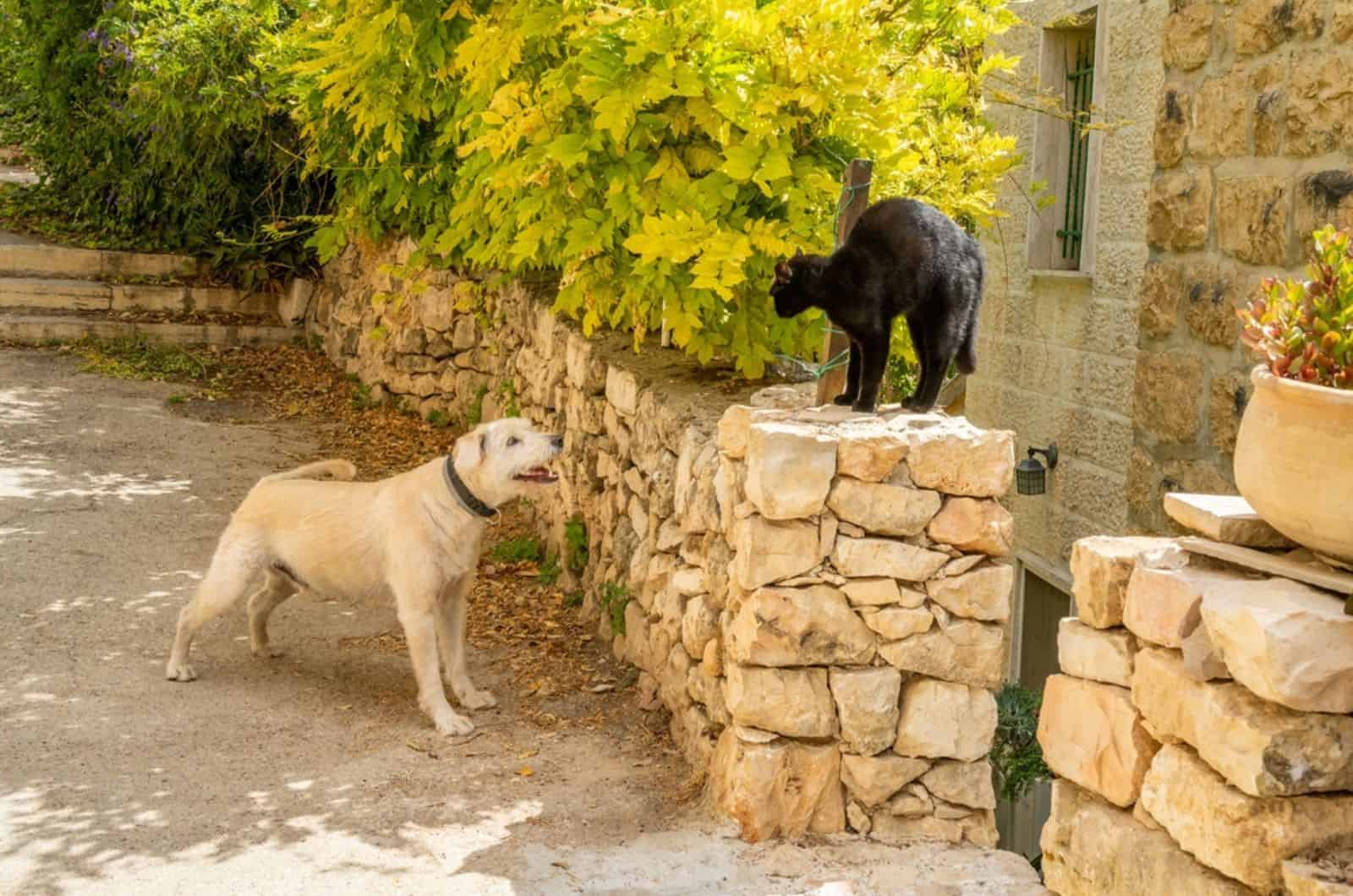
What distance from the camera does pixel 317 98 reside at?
10.2 meters

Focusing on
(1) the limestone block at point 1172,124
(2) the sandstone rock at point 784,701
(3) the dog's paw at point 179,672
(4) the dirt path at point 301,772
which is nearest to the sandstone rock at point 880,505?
(2) the sandstone rock at point 784,701

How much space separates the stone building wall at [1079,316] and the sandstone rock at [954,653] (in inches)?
112

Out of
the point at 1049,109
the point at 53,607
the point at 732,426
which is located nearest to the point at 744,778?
the point at 732,426

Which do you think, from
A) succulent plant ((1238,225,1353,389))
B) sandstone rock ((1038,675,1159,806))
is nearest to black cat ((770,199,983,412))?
sandstone rock ((1038,675,1159,806))

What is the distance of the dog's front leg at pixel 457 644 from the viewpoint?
6.04 m

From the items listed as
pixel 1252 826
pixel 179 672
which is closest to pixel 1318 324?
pixel 1252 826

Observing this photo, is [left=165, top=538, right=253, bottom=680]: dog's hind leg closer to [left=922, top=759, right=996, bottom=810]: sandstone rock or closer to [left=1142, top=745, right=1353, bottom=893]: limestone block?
[left=922, top=759, right=996, bottom=810]: sandstone rock

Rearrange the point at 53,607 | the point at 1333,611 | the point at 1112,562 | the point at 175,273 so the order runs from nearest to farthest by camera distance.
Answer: the point at 1333,611 → the point at 1112,562 → the point at 53,607 → the point at 175,273

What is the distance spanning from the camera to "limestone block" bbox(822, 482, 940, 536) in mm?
4480

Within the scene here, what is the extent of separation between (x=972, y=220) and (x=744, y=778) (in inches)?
134

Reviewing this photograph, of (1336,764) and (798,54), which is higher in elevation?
(798,54)

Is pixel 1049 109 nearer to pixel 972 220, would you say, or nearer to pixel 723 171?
pixel 972 220

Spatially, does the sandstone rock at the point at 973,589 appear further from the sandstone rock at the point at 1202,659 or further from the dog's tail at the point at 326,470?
the dog's tail at the point at 326,470

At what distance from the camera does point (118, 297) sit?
42.7 ft
